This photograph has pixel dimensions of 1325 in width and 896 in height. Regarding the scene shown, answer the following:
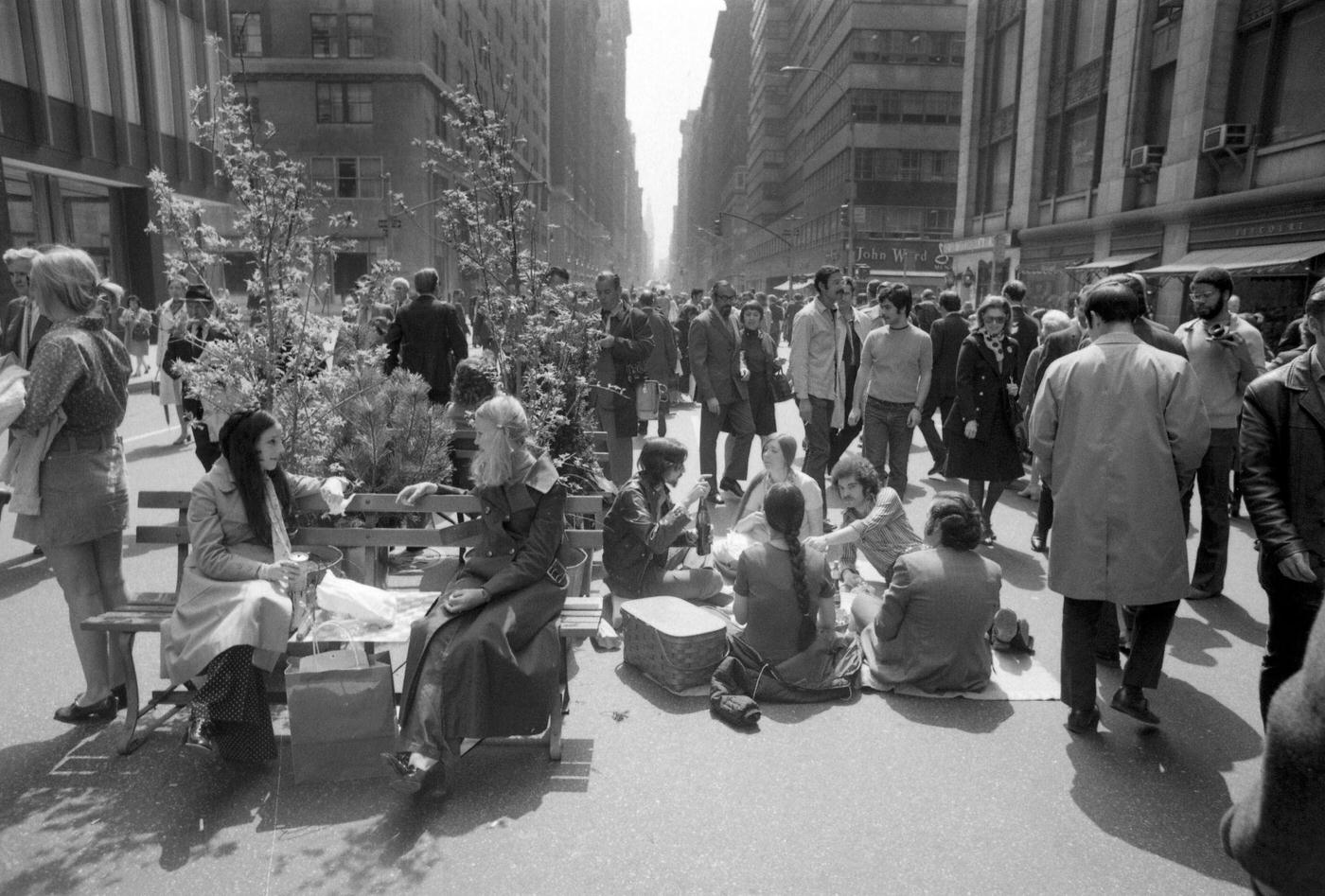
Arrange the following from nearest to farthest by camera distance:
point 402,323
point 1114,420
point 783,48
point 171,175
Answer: point 1114,420
point 402,323
point 171,175
point 783,48

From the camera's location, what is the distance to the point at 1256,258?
61.6 feet

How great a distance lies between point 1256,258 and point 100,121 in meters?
29.8

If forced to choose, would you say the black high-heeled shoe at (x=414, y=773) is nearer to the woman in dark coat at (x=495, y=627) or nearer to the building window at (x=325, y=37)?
the woman in dark coat at (x=495, y=627)

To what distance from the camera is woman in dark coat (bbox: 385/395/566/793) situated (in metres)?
3.85

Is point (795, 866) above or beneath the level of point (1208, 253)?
beneath

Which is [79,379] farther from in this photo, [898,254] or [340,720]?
[898,254]

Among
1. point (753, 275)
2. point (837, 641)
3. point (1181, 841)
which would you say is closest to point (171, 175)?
point (837, 641)

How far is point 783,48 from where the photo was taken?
300 ft

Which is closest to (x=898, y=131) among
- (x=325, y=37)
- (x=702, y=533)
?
(x=325, y=37)

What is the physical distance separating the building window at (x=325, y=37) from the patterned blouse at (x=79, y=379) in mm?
51291

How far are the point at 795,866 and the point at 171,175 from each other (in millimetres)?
33719

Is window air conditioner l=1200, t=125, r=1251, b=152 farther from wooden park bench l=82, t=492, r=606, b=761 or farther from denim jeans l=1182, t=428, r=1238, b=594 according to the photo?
wooden park bench l=82, t=492, r=606, b=761

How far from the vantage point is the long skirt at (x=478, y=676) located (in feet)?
12.6

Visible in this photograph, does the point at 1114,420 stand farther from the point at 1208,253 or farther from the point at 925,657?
the point at 1208,253
